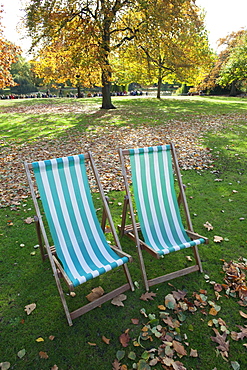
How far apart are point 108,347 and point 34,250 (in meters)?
1.80

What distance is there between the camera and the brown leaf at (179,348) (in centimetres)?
220

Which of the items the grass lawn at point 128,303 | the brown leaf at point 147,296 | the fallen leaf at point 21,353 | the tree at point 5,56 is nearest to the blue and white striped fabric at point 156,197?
the grass lawn at point 128,303

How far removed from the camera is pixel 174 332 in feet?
7.80

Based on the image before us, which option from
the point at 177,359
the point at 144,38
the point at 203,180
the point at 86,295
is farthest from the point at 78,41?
the point at 177,359

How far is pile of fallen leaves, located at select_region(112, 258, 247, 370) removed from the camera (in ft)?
7.07

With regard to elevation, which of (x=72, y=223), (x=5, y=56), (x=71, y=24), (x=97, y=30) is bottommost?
(x=72, y=223)

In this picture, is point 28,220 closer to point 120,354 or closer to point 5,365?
point 5,365

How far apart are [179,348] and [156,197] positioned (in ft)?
5.68

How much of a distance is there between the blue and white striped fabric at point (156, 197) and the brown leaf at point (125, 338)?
1.06m

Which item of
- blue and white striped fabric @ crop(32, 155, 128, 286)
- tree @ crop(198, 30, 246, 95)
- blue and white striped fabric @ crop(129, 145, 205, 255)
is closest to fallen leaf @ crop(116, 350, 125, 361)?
blue and white striped fabric @ crop(32, 155, 128, 286)

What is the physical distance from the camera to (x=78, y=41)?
1231cm

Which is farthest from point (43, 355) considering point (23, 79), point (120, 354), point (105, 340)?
point (23, 79)

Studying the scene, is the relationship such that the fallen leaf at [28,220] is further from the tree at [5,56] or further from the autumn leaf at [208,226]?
the tree at [5,56]

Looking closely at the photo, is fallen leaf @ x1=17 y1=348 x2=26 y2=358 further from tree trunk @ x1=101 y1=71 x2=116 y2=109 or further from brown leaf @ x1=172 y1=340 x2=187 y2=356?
tree trunk @ x1=101 y1=71 x2=116 y2=109
